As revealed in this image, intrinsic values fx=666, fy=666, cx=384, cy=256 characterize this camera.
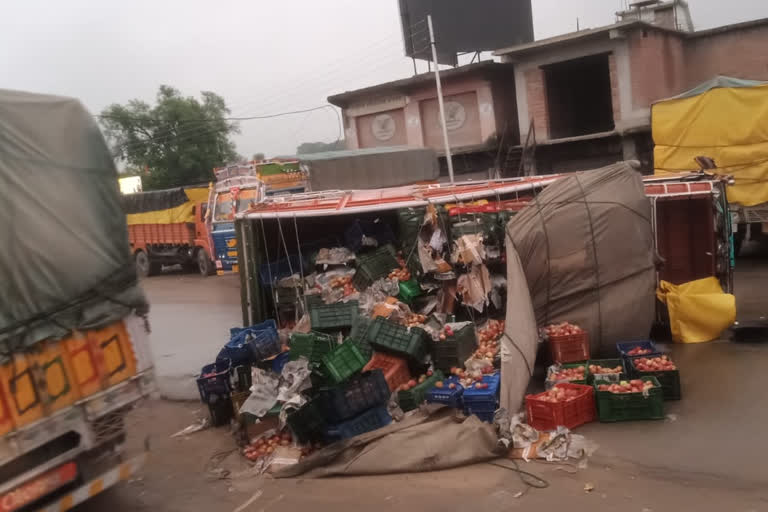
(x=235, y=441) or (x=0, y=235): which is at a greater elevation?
(x=0, y=235)

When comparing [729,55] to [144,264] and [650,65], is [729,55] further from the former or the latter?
[144,264]

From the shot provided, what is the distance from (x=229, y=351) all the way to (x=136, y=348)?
298cm

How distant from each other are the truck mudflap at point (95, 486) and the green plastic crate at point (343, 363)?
1.87 meters

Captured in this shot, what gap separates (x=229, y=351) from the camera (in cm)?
809

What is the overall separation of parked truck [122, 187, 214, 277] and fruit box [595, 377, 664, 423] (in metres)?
15.0

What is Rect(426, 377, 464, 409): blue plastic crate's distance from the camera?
264 inches

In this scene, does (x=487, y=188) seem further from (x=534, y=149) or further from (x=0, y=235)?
(x=534, y=149)

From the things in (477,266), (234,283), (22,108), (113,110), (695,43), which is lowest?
(234,283)

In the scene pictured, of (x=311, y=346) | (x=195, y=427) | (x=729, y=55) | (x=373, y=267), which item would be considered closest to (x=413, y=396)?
(x=311, y=346)

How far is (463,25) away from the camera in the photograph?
2875 cm

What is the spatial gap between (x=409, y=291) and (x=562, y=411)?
10.5ft

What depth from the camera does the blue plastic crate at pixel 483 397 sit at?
21.4ft

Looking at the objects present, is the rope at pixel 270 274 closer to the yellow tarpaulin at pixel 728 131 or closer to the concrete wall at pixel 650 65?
the yellow tarpaulin at pixel 728 131

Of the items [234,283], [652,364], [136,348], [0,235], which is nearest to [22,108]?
[0,235]
